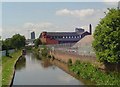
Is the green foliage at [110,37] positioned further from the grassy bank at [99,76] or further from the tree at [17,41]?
the tree at [17,41]

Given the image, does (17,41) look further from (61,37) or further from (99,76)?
(99,76)

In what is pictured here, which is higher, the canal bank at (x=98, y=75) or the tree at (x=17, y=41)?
the tree at (x=17, y=41)

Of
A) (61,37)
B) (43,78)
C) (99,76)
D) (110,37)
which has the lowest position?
(43,78)

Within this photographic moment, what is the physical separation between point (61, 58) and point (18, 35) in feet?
171

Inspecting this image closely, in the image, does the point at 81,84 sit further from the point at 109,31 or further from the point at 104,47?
the point at 109,31

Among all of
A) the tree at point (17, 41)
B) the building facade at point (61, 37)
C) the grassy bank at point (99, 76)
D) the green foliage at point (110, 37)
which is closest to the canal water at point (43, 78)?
the grassy bank at point (99, 76)

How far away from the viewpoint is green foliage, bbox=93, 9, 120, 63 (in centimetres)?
1795

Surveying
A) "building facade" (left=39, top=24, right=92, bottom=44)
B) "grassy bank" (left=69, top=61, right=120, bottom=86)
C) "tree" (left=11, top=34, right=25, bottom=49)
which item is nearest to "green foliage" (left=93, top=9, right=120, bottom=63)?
"grassy bank" (left=69, top=61, right=120, bottom=86)

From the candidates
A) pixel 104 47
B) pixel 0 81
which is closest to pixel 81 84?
pixel 104 47

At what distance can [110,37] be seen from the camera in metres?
18.2

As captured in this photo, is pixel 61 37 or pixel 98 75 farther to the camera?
pixel 61 37

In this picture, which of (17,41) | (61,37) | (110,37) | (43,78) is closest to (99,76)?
(110,37)

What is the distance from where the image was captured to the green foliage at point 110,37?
18.0 metres

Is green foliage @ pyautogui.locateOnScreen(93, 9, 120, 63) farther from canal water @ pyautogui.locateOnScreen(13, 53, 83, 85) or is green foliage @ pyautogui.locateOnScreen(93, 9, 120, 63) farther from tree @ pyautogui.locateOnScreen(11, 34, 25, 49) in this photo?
tree @ pyautogui.locateOnScreen(11, 34, 25, 49)
